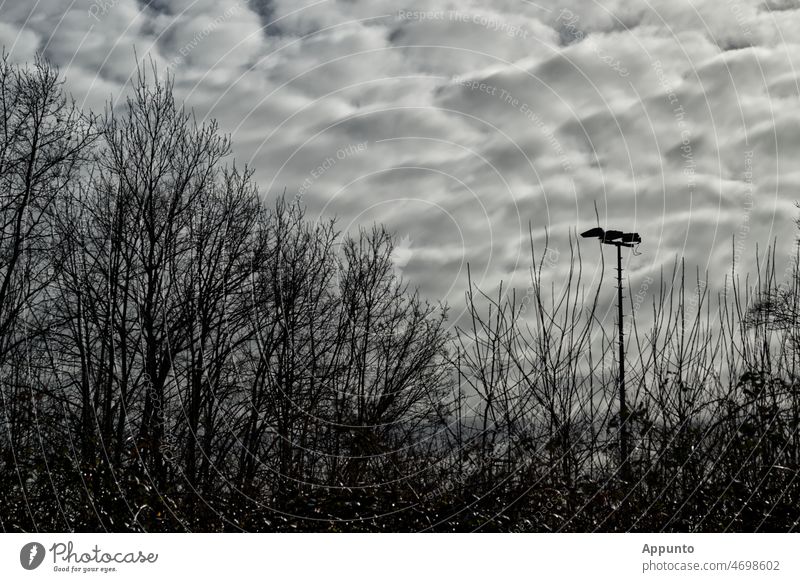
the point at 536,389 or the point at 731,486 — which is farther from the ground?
the point at 536,389

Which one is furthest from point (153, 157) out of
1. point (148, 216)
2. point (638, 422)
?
point (638, 422)

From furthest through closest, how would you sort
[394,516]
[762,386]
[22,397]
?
[22,397]
[394,516]
[762,386]

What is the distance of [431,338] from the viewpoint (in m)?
14.7

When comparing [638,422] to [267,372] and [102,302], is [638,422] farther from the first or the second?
[102,302]

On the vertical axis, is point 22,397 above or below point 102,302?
Answer: below

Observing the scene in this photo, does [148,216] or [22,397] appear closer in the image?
[22,397]

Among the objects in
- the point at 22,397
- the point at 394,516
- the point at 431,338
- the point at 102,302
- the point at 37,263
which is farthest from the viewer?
the point at 431,338

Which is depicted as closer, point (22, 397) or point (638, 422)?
point (638, 422)

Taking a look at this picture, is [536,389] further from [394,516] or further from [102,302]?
[102,302]

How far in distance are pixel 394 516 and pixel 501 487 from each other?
3.60 feet
